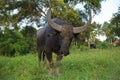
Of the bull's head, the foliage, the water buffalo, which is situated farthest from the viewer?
the foliage

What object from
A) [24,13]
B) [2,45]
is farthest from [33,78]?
[24,13]

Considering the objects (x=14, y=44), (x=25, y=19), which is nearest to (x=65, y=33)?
(x=14, y=44)

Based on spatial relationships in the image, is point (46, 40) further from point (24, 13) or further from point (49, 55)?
point (24, 13)

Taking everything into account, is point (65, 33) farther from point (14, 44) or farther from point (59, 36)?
point (14, 44)

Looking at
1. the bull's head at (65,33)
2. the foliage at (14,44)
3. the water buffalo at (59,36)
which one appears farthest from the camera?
the foliage at (14,44)

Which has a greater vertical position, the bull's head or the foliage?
the bull's head

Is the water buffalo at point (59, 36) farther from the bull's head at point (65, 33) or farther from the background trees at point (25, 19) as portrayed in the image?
the background trees at point (25, 19)

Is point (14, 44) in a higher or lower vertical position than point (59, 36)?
lower

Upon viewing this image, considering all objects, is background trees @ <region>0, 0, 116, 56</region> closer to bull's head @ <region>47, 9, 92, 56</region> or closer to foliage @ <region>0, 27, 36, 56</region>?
foliage @ <region>0, 27, 36, 56</region>

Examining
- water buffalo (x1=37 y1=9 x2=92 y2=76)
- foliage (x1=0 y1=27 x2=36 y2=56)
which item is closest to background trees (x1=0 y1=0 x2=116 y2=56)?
foliage (x1=0 y1=27 x2=36 y2=56)

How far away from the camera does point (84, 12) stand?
3588 cm

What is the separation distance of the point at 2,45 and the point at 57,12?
6170 millimetres

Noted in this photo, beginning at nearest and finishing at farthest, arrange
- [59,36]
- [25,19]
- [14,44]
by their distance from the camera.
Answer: [59,36]
[14,44]
[25,19]

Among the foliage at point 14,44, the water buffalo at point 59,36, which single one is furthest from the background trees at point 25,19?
the water buffalo at point 59,36
